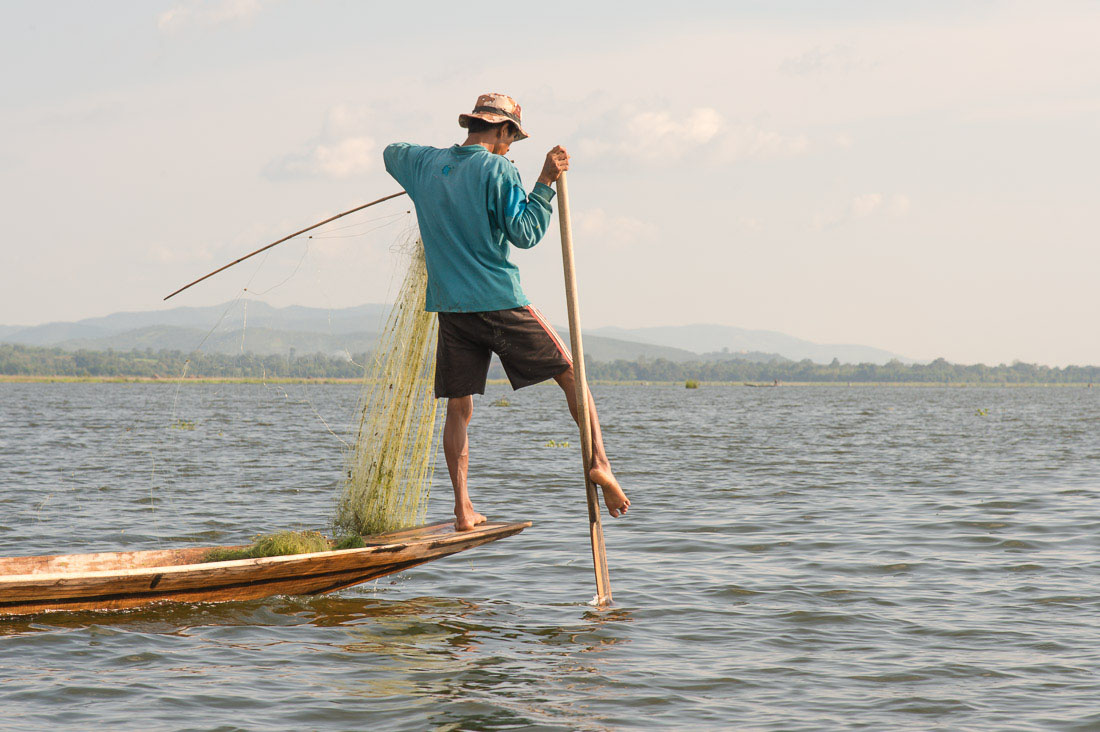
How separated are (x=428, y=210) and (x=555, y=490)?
963 cm

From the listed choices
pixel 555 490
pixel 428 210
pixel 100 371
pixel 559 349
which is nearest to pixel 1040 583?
pixel 559 349

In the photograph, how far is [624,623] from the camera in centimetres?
741

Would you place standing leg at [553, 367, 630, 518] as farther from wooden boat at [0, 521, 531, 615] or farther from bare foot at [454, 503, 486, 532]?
bare foot at [454, 503, 486, 532]

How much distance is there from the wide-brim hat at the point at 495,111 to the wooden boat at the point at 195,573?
2.76 m

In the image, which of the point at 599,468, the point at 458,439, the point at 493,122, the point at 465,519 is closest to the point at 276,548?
the point at 465,519

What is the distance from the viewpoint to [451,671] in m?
6.19

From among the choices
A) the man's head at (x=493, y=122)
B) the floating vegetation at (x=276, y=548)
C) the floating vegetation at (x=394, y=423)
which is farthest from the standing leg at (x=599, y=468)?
the floating vegetation at (x=276, y=548)

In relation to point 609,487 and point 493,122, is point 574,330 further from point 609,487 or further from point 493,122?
point 493,122

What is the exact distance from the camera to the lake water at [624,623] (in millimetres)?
5582

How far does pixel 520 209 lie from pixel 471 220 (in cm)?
35

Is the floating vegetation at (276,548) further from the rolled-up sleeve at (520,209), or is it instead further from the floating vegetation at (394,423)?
the rolled-up sleeve at (520,209)

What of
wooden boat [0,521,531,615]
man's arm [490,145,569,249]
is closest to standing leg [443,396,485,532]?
wooden boat [0,521,531,615]

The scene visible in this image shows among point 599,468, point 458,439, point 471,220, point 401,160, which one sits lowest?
point 599,468

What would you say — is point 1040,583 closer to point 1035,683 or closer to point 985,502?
point 1035,683
